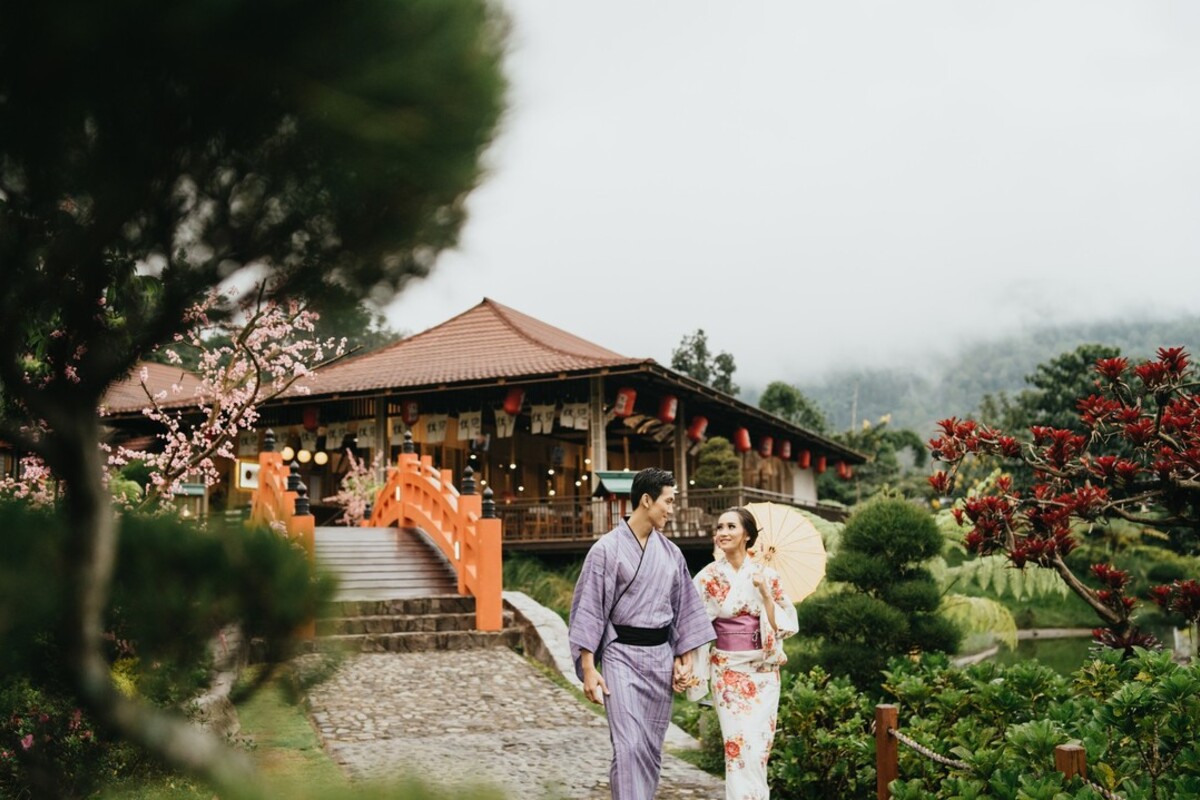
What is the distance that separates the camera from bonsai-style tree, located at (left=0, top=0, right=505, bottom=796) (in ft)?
5.27

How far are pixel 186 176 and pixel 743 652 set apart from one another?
450 centimetres

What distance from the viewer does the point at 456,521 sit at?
1359 centimetres

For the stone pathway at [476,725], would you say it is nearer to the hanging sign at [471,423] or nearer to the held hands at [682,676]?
the held hands at [682,676]

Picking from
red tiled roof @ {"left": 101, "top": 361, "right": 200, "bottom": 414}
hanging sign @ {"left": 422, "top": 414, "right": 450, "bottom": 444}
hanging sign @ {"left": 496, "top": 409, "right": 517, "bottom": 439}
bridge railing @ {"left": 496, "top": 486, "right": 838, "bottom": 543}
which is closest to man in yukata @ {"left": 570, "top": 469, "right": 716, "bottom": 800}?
bridge railing @ {"left": 496, "top": 486, "right": 838, "bottom": 543}

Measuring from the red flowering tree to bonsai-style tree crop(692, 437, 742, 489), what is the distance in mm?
13847

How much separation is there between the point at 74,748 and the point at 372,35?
1672 mm

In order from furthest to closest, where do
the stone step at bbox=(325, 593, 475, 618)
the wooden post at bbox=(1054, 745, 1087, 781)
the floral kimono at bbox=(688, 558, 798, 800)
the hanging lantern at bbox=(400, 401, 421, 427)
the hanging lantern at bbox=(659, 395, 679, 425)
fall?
1. the hanging lantern at bbox=(400, 401, 421, 427)
2. the hanging lantern at bbox=(659, 395, 679, 425)
3. the stone step at bbox=(325, 593, 475, 618)
4. the floral kimono at bbox=(688, 558, 798, 800)
5. the wooden post at bbox=(1054, 745, 1087, 781)

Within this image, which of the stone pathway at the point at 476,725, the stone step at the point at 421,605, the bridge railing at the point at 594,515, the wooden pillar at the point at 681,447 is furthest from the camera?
the wooden pillar at the point at 681,447

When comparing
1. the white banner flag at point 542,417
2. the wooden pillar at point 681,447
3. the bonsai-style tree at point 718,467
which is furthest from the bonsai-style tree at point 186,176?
the wooden pillar at point 681,447

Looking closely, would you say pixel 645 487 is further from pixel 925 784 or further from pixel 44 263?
pixel 44 263

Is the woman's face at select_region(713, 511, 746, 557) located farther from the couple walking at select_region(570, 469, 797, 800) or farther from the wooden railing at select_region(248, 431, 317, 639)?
the wooden railing at select_region(248, 431, 317, 639)

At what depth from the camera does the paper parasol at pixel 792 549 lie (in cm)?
827

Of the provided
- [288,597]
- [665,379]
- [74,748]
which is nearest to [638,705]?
[74,748]

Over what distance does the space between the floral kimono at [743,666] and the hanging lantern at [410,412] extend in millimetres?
15756
